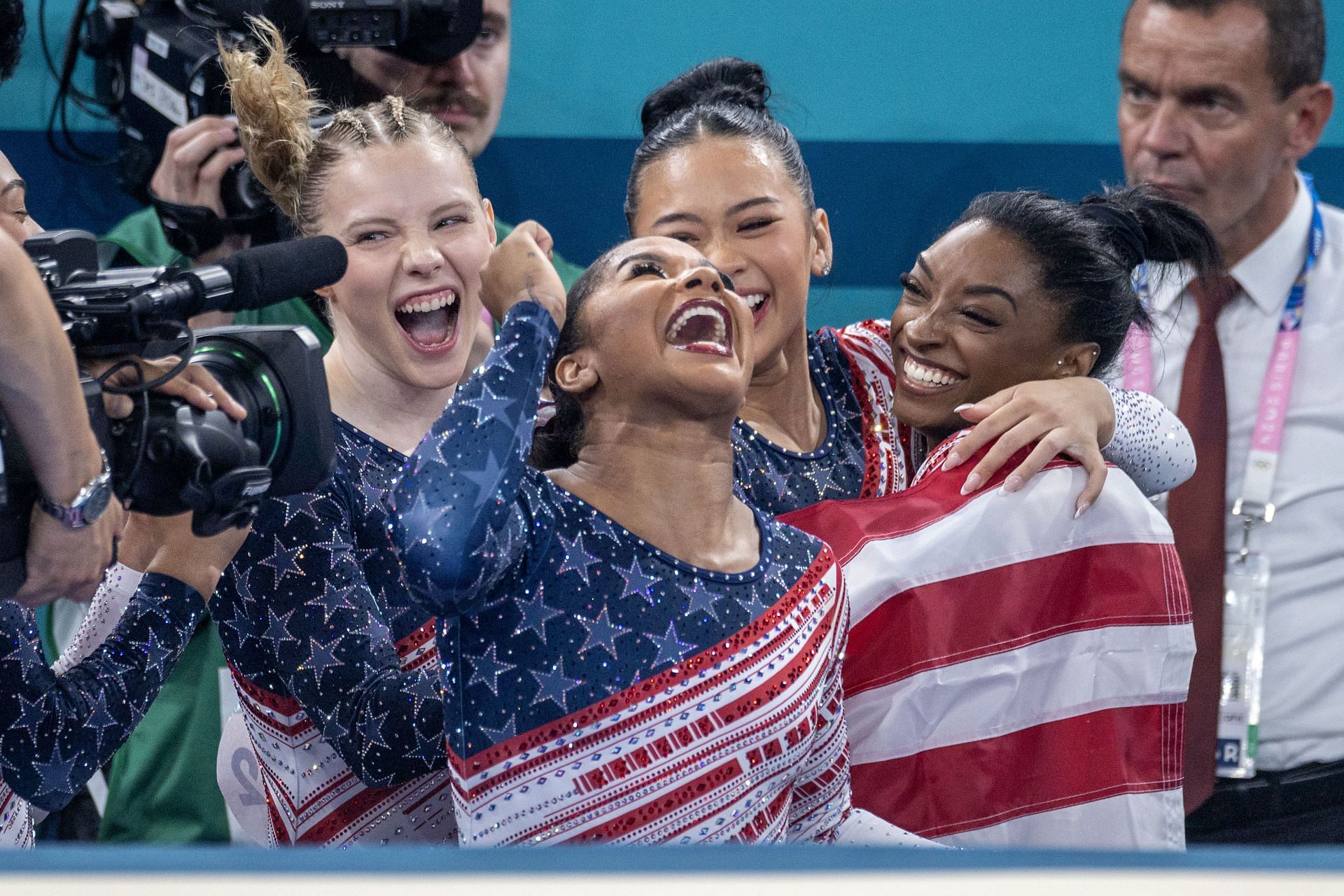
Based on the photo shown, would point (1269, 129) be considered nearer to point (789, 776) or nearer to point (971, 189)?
point (971, 189)

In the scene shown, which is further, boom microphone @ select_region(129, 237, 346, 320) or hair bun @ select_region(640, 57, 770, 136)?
hair bun @ select_region(640, 57, 770, 136)

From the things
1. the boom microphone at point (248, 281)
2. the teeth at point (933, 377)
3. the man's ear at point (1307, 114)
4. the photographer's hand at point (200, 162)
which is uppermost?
the man's ear at point (1307, 114)

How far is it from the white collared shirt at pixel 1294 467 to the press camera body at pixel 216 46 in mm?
1175

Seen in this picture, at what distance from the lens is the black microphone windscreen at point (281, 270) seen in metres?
1.16

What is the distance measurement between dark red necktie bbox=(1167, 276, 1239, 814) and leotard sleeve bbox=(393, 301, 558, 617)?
4.31 ft

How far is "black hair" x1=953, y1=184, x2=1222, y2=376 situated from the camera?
5.64 feet

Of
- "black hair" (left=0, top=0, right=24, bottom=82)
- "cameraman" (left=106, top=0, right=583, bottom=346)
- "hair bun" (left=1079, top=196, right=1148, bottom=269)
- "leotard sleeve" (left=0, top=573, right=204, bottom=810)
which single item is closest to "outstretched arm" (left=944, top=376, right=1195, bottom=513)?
"hair bun" (left=1079, top=196, right=1148, bottom=269)

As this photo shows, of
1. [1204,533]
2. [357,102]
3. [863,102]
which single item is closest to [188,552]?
[357,102]

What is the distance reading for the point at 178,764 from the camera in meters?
2.32

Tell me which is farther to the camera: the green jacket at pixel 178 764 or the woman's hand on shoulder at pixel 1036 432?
the green jacket at pixel 178 764

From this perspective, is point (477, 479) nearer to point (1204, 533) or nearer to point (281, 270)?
point (281, 270)

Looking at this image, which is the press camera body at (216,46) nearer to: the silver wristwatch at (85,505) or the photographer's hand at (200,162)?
the photographer's hand at (200,162)

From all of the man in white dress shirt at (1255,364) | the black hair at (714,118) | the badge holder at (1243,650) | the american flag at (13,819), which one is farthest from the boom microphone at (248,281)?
the badge holder at (1243,650)

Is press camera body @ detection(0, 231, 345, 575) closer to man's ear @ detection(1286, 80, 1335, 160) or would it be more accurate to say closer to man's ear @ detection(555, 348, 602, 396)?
man's ear @ detection(555, 348, 602, 396)
